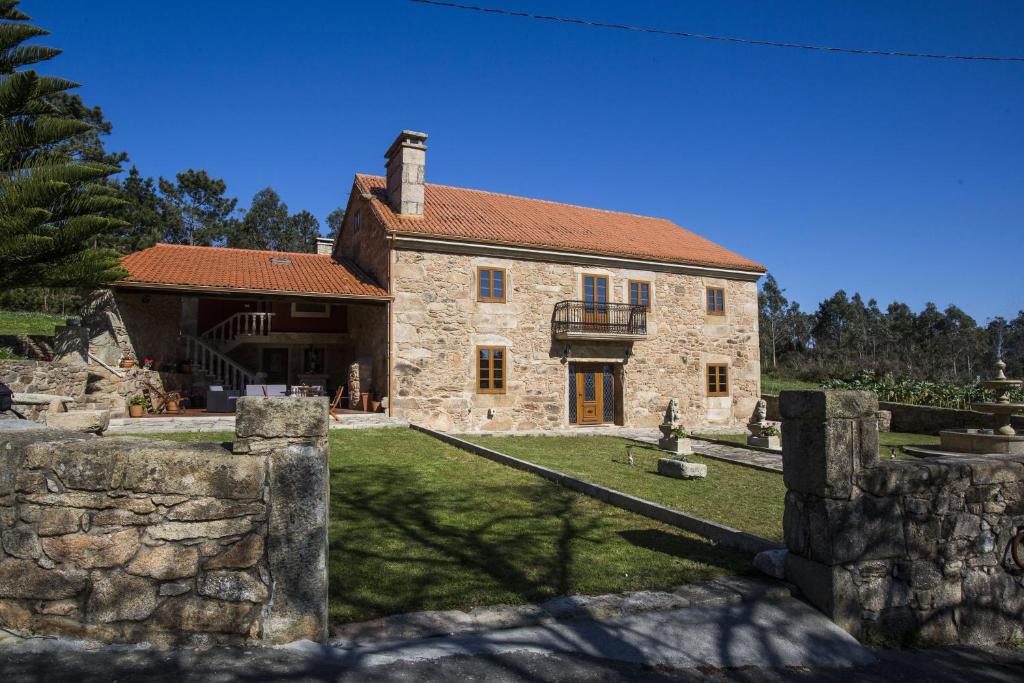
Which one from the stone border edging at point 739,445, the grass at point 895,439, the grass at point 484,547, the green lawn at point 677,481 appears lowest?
the grass at point 895,439

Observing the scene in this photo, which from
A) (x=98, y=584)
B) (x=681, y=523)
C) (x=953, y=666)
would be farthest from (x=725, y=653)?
(x=98, y=584)

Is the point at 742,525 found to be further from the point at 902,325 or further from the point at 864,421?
the point at 902,325

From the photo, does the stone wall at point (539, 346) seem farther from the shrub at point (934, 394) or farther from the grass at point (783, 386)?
the grass at point (783, 386)

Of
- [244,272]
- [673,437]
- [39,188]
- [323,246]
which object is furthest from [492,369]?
[39,188]

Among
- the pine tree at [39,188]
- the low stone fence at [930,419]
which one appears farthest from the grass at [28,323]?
the low stone fence at [930,419]

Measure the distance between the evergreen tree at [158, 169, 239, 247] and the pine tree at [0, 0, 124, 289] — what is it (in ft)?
89.4

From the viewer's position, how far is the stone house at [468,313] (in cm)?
1672

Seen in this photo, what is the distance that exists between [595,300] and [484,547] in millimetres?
14584

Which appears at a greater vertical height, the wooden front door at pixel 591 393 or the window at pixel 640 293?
the window at pixel 640 293

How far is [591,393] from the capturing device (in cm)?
1967

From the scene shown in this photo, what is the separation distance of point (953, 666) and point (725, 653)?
2.03m

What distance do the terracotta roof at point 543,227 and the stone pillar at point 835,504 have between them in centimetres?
1353

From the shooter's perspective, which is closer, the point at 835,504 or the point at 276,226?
the point at 835,504

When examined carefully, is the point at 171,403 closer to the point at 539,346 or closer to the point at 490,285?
the point at 490,285
